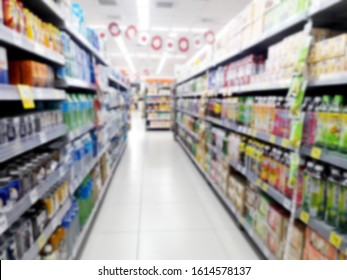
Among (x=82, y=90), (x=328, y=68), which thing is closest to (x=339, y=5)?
(x=328, y=68)

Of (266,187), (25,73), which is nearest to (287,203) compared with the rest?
(266,187)

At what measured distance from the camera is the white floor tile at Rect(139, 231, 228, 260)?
7.59 ft

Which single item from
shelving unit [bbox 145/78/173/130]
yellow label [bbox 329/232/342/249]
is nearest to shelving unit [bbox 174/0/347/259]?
yellow label [bbox 329/232/342/249]

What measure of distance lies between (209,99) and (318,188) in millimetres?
2934

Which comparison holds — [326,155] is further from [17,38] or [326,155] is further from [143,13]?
[143,13]

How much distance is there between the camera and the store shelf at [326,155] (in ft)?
4.39

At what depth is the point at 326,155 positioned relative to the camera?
1453mm

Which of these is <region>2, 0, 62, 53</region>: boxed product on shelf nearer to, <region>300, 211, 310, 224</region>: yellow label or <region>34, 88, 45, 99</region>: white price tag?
<region>34, 88, 45, 99</region>: white price tag

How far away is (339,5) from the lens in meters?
1.45

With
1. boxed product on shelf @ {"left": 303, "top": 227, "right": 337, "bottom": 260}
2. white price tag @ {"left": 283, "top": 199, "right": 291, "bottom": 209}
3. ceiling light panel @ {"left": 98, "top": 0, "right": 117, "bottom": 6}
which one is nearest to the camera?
boxed product on shelf @ {"left": 303, "top": 227, "right": 337, "bottom": 260}

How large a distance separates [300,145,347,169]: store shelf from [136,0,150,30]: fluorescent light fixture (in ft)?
22.1

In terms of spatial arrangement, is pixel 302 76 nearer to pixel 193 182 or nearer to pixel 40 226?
pixel 40 226

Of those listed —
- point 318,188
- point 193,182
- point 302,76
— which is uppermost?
point 302,76

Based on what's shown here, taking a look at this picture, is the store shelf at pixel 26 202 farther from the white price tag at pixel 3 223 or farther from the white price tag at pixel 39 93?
the white price tag at pixel 39 93
